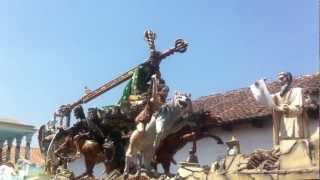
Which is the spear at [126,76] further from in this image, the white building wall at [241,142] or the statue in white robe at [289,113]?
the statue in white robe at [289,113]

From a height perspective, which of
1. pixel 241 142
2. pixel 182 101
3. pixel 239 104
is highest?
pixel 239 104

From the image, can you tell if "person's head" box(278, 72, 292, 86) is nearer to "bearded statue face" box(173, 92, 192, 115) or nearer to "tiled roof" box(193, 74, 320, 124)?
"bearded statue face" box(173, 92, 192, 115)

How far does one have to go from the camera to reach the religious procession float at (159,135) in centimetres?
1072

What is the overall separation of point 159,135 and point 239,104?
23.9 feet

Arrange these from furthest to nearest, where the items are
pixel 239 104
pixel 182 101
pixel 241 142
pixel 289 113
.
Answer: pixel 239 104 → pixel 241 142 → pixel 182 101 → pixel 289 113

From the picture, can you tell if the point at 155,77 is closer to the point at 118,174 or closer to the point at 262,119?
the point at 118,174

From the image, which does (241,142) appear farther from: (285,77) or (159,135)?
(285,77)

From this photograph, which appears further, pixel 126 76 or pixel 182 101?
pixel 126 76

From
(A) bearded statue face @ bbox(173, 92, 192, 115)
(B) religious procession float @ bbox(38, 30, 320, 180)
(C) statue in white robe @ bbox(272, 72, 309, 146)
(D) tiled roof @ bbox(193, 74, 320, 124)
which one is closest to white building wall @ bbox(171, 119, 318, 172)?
(D) tiled roof @ bbox(193, 74, 320, 124)

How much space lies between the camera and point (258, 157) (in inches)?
438

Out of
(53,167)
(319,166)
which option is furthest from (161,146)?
(319,166)

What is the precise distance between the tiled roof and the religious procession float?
4.60ft

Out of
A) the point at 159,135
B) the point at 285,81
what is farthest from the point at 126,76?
the point at 285,81

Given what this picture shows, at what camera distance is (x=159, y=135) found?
14.1 metres
